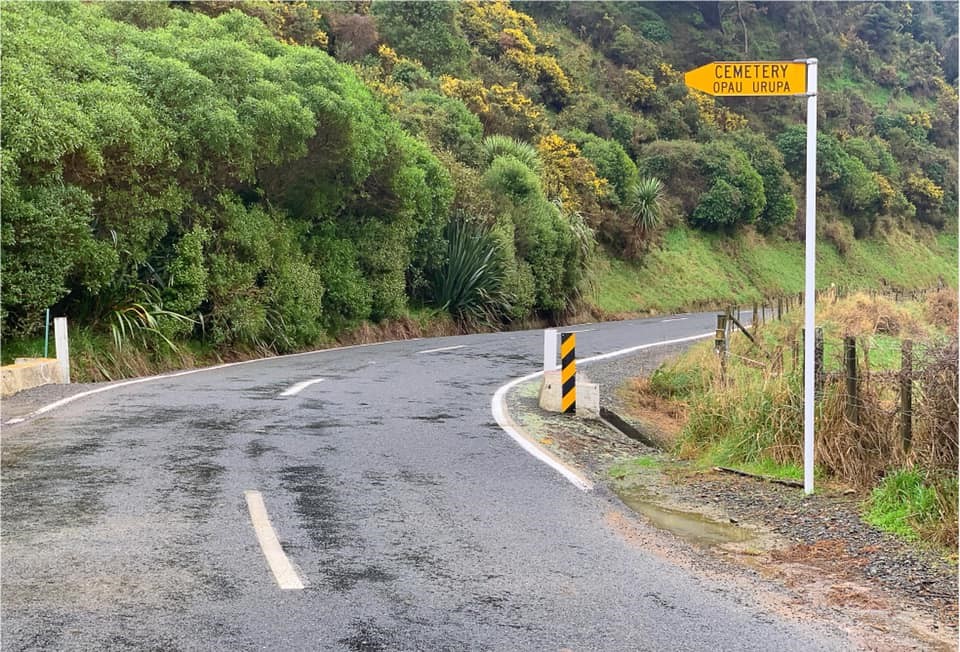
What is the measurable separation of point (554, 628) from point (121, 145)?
567 inches

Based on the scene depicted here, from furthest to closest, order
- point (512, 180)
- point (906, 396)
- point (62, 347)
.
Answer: point (512, 180)
point (62, 347)
point (906, 396)

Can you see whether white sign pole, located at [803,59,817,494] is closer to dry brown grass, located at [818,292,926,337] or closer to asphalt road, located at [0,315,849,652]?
asphalt road, located at [0,315,849,652]

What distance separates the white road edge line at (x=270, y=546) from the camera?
596 centimetres

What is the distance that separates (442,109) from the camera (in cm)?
3453

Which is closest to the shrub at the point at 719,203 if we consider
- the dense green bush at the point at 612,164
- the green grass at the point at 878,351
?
the dense green bush at the point at 612,164

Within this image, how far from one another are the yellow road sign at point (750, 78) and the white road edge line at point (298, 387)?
26.5 feet

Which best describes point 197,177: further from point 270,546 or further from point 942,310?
point 942,310

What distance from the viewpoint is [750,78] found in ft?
27.3

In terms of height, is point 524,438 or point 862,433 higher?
point 862,433

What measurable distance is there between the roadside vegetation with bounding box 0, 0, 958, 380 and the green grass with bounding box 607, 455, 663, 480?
990 cm

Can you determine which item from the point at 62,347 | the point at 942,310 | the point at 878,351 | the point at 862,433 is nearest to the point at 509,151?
the point at 942,310

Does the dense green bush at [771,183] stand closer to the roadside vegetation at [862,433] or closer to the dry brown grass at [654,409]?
the dry brown grass at [654,409]

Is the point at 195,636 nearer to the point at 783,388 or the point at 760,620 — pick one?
the point at 760,620

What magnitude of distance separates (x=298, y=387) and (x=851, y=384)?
28.2 feet
